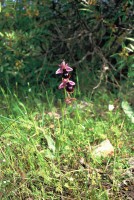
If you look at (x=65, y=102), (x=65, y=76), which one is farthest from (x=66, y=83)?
(x=65, y=102)

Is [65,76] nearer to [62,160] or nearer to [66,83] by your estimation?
[66,83]

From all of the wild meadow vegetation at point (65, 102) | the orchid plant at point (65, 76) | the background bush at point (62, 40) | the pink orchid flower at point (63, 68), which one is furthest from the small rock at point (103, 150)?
the background bush at point (62, 40)

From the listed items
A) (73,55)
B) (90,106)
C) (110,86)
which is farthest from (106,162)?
(73,55)

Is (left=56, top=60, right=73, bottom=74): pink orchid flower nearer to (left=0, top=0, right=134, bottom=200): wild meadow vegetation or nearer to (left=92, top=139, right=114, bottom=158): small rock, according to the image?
(left=0, top=0, right=134, bottom=200): wild meadow vegetation

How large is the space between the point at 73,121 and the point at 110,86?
0.86 metres

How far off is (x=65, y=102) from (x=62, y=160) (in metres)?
0.37

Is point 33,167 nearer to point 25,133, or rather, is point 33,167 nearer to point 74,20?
point 25,133

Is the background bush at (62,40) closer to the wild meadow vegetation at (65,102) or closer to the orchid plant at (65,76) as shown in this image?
the wild meadow vegetation at (65,102)

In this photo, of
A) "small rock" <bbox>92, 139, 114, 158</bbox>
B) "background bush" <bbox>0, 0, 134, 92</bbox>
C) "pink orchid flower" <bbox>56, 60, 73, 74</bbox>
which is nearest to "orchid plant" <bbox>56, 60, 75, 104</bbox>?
"pink orchid flower" <bbox>56, 60, 73, 74</bbox>

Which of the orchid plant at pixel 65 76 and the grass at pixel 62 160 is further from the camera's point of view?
the orchid plant at pixel 65 76

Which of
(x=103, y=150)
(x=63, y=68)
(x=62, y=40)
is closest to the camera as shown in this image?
(x=63, y=68)

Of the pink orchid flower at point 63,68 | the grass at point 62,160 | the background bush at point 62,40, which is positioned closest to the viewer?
the grass at point 62,160

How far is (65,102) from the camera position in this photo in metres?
2.65

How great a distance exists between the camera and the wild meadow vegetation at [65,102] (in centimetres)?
236
